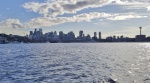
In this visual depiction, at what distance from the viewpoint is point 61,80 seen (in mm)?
39969

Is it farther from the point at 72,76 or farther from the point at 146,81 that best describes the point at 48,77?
the point at 146,81

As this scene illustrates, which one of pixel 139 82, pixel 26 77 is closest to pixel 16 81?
pixel 26 77

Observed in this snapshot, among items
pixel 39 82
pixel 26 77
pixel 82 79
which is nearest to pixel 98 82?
pixel 82 79

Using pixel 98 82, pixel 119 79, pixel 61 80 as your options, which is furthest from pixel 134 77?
pixel 61 80

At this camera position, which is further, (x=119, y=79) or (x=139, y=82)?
(x=119, y=79)

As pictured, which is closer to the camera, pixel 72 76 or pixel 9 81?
pixel 9 81

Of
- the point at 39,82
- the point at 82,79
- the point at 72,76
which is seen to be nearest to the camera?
the point at 39,82

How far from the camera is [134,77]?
4281 cm

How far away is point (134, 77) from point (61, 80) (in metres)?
11.2

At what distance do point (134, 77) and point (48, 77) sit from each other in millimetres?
12850

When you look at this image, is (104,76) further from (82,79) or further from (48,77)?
(48,77)

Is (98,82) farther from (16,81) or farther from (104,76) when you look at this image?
(16,81)

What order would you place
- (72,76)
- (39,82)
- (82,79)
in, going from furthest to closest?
(72,76) → (82,79) → (39,82)

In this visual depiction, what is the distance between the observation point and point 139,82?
126 feet
